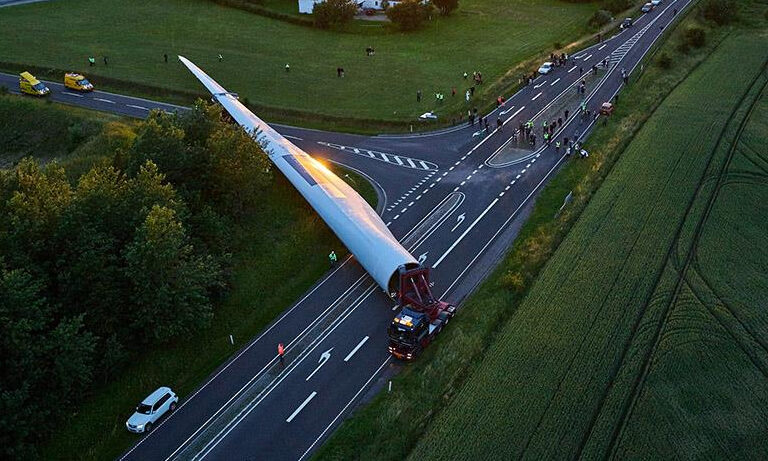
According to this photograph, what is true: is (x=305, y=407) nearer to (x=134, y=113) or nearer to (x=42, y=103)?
(x=134, y=113)

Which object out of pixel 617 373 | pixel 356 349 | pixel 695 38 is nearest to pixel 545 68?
pixel 695 38

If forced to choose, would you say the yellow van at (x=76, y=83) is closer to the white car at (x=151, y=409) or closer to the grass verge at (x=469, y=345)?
the white car at (x=151, y=409)

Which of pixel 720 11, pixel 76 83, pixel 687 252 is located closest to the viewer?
pixel 687 252

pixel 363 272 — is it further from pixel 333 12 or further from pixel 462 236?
pixel 333 12

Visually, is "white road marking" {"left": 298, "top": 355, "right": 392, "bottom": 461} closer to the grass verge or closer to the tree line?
the grass verge

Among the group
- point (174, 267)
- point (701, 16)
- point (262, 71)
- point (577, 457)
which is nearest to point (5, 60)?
point (262, 71)

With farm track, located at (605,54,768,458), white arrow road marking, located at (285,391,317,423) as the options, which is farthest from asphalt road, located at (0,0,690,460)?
farm track, located at (605,54,768,458)
